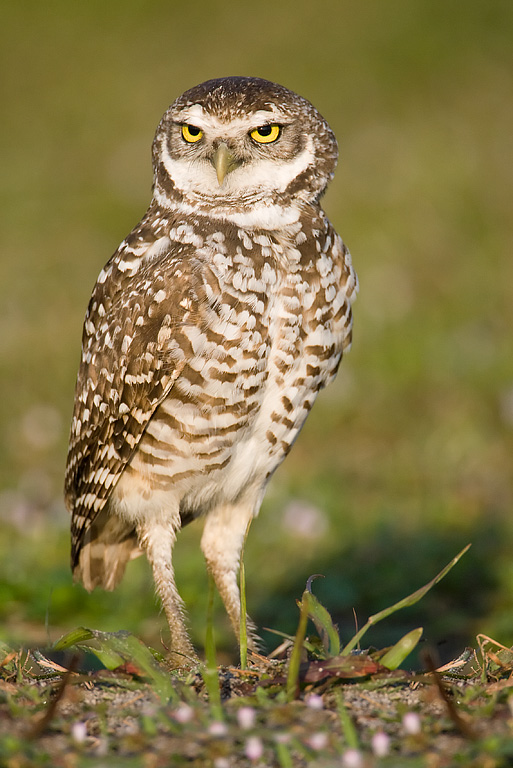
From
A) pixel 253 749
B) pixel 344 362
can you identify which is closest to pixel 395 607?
pixel 253 749

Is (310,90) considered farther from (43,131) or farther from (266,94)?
(266,94)

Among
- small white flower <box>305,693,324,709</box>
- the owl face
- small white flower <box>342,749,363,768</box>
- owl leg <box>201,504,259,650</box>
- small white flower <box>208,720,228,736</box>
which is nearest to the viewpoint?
small white flower <box>342,749,363,768</box>

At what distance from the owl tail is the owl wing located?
129 millimetres

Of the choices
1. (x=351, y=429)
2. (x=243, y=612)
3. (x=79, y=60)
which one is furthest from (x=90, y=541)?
(x=79, y=60)

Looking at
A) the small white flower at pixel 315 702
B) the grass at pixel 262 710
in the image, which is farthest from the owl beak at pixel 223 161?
the small white flower at pixel 315 702

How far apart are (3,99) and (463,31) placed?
6.53 m

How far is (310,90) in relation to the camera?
A: 39.4 ft

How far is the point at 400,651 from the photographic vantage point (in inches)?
94.7

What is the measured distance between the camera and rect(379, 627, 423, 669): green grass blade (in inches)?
94.3

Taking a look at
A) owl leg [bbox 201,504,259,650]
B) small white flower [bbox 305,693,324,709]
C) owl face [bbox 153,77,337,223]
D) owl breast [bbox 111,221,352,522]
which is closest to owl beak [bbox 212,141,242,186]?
owl face [bbox 153,77,337,223]

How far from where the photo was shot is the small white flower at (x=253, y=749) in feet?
6.63

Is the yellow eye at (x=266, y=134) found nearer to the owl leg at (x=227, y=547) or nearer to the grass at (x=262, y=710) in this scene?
the owl leg at (x=227, y=547)

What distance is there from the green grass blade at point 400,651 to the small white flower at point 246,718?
435 millimetres

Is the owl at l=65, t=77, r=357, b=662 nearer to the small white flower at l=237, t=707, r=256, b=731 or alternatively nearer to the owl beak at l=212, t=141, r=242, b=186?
the owl beak at l=212, t=141, r=242, b=186
